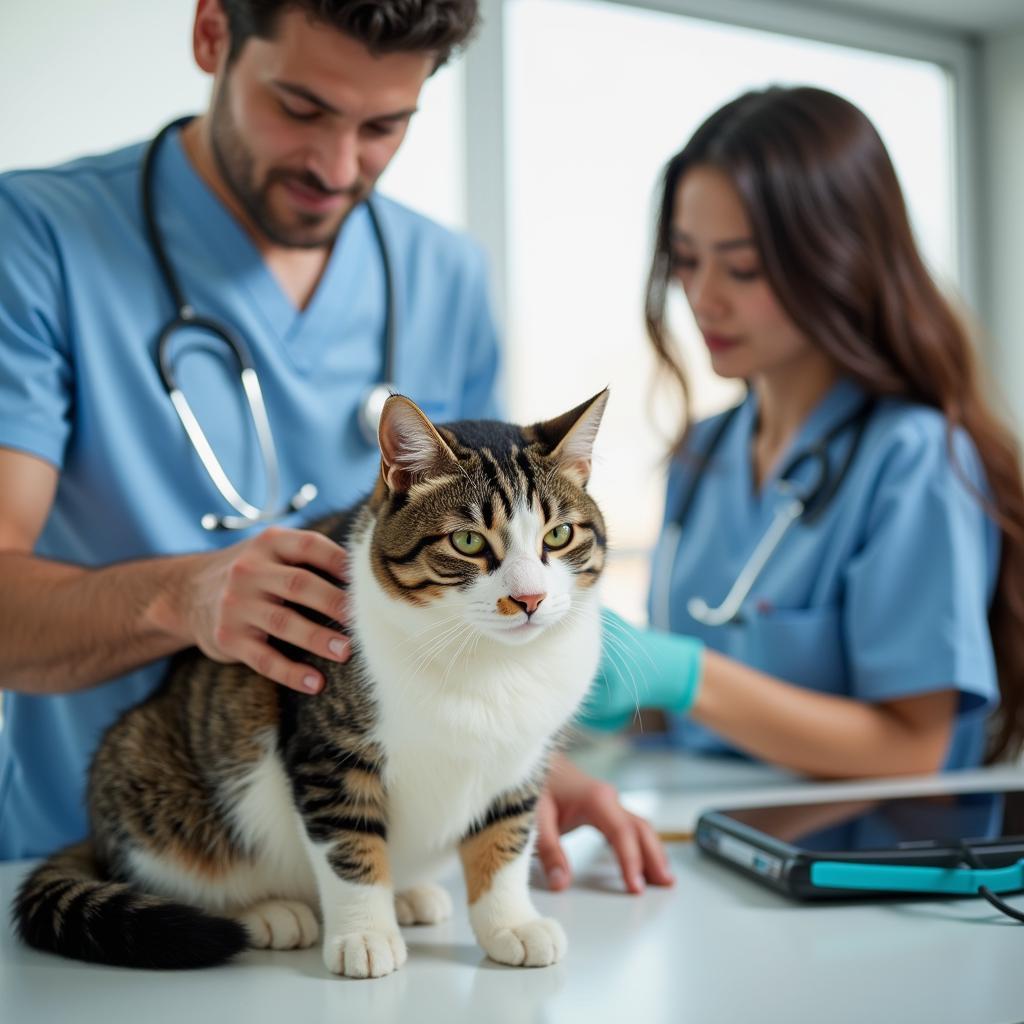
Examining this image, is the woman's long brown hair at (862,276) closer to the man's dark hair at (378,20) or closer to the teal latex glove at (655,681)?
the teal latex glove at (655,681)

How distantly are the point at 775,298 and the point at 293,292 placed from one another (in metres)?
0.73

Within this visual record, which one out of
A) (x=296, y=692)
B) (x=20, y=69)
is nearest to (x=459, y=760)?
(x=296, y=692)

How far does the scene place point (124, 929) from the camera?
2.47 feet

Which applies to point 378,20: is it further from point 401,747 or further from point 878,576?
point 878,576

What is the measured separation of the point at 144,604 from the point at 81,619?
0.09m

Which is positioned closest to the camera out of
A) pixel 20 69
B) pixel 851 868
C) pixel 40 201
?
pixel 851 868

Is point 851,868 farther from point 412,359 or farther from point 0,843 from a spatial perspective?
point 0,843

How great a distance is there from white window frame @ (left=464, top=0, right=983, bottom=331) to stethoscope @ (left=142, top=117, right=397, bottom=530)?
1.13 metres

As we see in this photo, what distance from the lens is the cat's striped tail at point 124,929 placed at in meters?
0.75

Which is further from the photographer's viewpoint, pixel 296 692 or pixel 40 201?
pixel 40 201

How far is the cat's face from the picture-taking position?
73cm

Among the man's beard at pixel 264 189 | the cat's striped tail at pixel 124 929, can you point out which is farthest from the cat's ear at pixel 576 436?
the man's beard at pixel 264 189

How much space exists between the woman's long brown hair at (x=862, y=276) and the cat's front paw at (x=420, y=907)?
1.03 metres

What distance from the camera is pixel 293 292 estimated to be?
1.34 metres
